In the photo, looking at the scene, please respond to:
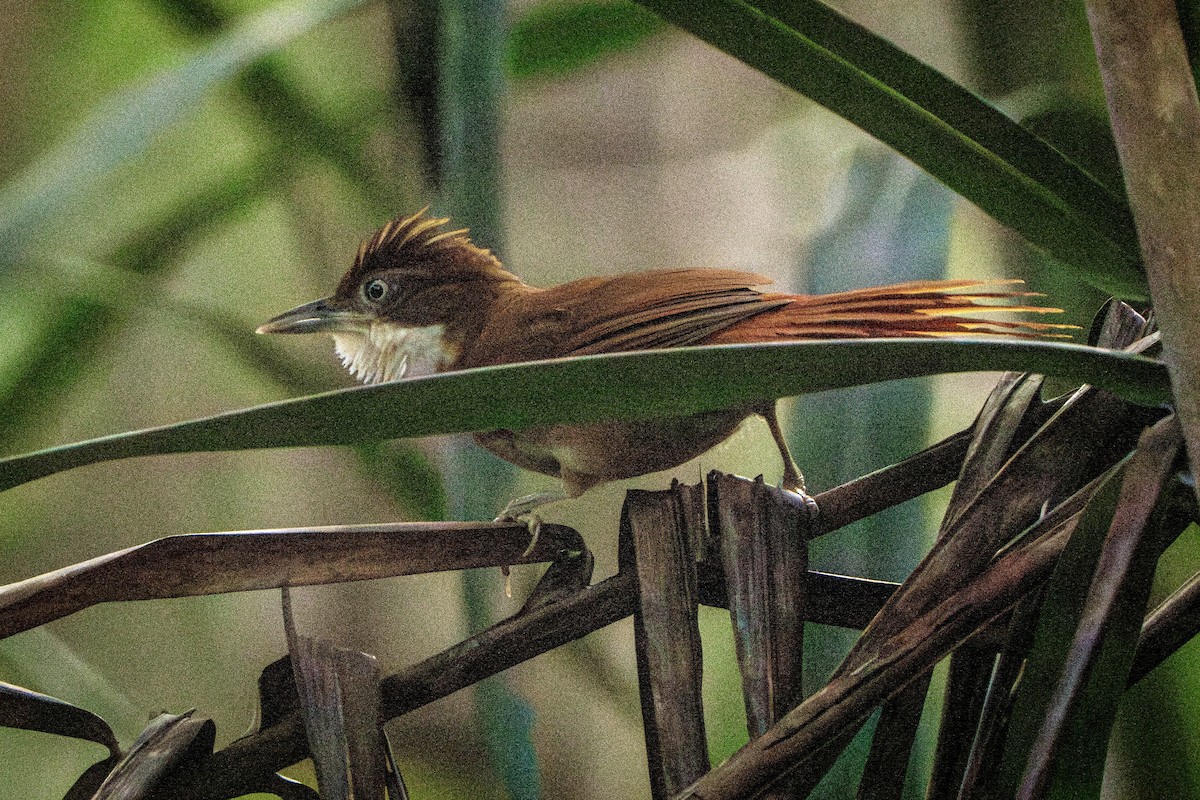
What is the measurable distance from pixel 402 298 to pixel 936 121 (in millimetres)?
464

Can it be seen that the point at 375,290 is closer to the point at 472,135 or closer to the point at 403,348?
the point at 403,348

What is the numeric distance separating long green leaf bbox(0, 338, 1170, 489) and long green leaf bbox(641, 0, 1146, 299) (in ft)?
0.37

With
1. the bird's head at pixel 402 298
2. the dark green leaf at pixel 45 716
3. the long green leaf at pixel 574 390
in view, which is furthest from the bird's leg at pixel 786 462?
the dark green leaf at pixel 45 716

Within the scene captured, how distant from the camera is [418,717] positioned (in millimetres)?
866

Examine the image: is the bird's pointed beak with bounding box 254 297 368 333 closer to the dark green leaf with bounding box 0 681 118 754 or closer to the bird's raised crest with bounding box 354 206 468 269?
the bird's raised crest with bounding box 354 206 468 269

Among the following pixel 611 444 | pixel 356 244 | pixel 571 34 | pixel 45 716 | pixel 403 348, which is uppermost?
pixel 571 34

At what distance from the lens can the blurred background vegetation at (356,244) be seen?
86cm

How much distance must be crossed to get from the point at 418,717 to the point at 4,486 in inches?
22.0

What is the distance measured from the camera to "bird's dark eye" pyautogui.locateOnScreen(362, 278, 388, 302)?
2.71 ft

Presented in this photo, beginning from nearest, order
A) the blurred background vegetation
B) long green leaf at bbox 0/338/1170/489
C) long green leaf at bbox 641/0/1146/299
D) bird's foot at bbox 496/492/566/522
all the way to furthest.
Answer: long green leaf at bbox 0/338/1170/489 → long green leaf at bbox 641/0/1146/299 → bird's foot at bbox 496/492/566/522 → the blurred background vegetation

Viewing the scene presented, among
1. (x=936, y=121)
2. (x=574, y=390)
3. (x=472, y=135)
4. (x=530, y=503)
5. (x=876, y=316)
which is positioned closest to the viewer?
(x=574, y=390)

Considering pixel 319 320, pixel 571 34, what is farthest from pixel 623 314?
pixel 571 34

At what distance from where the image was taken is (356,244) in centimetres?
95

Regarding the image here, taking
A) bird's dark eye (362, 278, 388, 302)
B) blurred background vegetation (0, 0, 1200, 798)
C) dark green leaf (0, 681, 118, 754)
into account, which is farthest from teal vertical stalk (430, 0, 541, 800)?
dark green leaf (0, 681, 118, 754)
